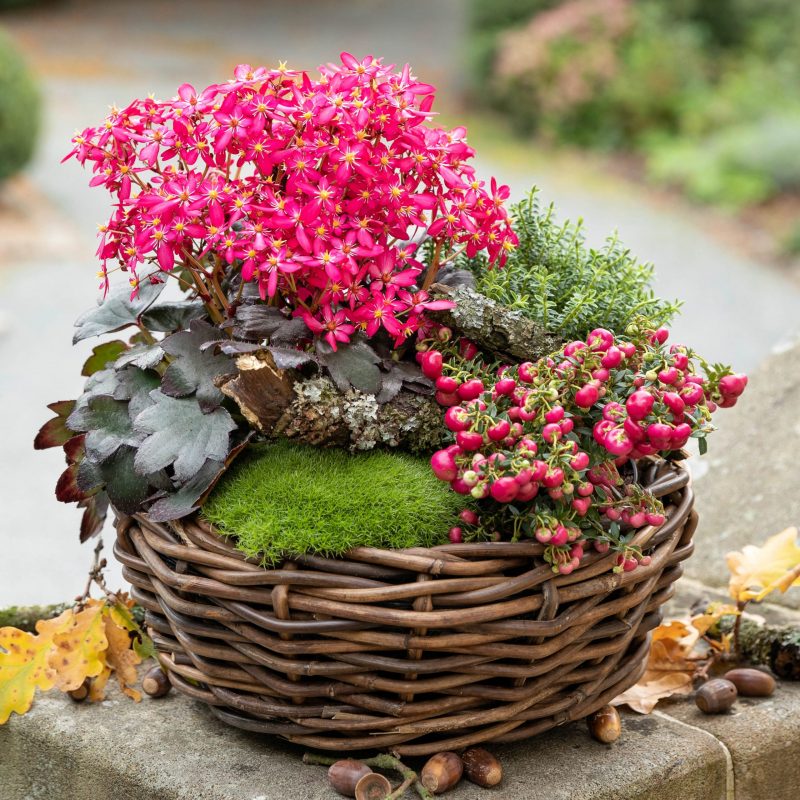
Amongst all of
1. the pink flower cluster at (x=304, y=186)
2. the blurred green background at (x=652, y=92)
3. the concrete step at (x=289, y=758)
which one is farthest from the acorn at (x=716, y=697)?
the blurred green background at (x=652, y=92)

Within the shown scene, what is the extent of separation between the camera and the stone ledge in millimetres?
1295

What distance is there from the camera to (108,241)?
1358 millimetres

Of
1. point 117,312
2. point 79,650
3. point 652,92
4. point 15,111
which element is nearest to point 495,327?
point 117,312

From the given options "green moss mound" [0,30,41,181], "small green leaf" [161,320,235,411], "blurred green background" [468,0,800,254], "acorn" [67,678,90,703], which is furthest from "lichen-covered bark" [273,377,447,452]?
"blurred green background" [468,0,800,254]

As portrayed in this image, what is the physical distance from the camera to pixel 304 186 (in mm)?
1269

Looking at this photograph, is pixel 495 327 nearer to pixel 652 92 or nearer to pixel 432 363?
pixel 432 363

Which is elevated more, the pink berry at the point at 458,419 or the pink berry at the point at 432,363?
the pink berry at the point at 432,363

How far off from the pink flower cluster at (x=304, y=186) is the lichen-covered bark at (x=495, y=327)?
0.04m

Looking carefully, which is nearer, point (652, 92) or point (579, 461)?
point (579, 461)

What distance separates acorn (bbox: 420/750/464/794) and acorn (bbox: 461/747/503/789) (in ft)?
0.06

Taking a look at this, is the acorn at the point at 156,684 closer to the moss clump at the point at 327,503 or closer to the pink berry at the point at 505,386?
the moss clump at the point at 327,503

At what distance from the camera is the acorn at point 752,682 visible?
1551 mm

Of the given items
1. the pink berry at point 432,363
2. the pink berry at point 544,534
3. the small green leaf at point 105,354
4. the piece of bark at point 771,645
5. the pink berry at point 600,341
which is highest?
the pink berry at point 600,341

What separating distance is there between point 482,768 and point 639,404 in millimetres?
477
